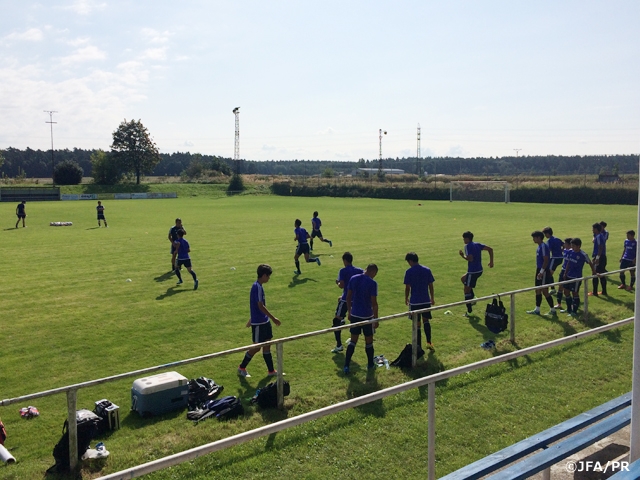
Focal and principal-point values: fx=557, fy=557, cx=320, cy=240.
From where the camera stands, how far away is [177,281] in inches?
725

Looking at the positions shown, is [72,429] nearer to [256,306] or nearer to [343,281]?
[256,306]

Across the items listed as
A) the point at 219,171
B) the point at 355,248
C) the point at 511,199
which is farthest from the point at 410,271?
the point at 219,171

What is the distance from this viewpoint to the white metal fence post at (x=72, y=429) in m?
6.07

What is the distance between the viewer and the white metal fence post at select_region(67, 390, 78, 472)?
19.9 ft

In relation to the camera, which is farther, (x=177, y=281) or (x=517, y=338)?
(x=177, y=281)

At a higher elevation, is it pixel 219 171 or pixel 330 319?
pixel 219 171

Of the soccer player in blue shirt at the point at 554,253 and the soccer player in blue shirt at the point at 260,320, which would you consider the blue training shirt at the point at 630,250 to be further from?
the soccer player in blue shirt at the point at 260,320

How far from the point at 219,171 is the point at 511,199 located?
78956mm

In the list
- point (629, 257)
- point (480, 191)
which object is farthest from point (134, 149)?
point (629, 257)

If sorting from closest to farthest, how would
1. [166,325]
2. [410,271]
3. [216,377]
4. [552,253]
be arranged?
[216,377] < [410,271] < [166,325] < [552,253]

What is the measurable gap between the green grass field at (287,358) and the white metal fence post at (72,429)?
0.73ft

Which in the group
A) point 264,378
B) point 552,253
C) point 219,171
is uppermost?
point 219,171

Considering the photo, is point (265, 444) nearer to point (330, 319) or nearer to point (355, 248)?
Answer: point (330, 319)

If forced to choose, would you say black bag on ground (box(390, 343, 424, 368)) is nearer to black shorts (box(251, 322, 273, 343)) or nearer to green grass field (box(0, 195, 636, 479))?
green grass field (box(0, 195, 636, 479))
